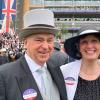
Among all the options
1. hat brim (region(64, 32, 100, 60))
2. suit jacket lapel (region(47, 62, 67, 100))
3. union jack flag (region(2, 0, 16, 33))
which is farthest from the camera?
union jack flag (region(2, 0, 16, 33))

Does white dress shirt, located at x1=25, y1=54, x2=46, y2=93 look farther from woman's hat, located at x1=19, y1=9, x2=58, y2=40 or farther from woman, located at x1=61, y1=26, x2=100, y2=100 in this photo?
woman, located at x1=61, y1=26, x2=100, y2=100

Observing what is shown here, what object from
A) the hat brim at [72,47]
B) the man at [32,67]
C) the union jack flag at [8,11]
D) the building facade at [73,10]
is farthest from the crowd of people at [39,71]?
the building facade at [73,10]

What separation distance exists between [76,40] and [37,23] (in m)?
0.72

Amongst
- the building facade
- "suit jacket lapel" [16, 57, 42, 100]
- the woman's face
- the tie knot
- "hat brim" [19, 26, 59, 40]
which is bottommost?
the building facade

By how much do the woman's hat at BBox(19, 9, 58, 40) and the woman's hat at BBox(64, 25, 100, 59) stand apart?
1.62 feet

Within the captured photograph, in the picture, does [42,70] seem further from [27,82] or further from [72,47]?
[72,47]

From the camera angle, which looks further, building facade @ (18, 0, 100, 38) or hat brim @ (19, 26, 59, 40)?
building facade @ (18, 0, 100, 38)

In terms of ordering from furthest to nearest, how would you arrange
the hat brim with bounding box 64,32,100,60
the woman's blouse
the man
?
the hat brim with bounding box 64,32,100,60 < the woman's blouse < the man

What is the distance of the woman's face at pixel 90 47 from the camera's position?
11.8ft

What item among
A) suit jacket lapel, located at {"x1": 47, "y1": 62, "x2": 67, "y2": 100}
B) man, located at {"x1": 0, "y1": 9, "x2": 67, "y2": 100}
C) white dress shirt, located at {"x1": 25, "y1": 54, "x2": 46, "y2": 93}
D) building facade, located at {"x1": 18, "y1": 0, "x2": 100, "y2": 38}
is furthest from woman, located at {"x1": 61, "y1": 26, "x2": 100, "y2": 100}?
building facade, located at {"x1": 18, "y1": 0, "x2": 100, "y2": 38}

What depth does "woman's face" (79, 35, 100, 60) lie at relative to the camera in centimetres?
361

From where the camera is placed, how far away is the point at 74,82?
12.0ft

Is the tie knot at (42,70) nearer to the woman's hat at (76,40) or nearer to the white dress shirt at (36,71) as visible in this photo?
the white dress shirt at (36,71)

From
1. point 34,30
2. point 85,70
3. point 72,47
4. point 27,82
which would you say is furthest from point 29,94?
point 72,47
